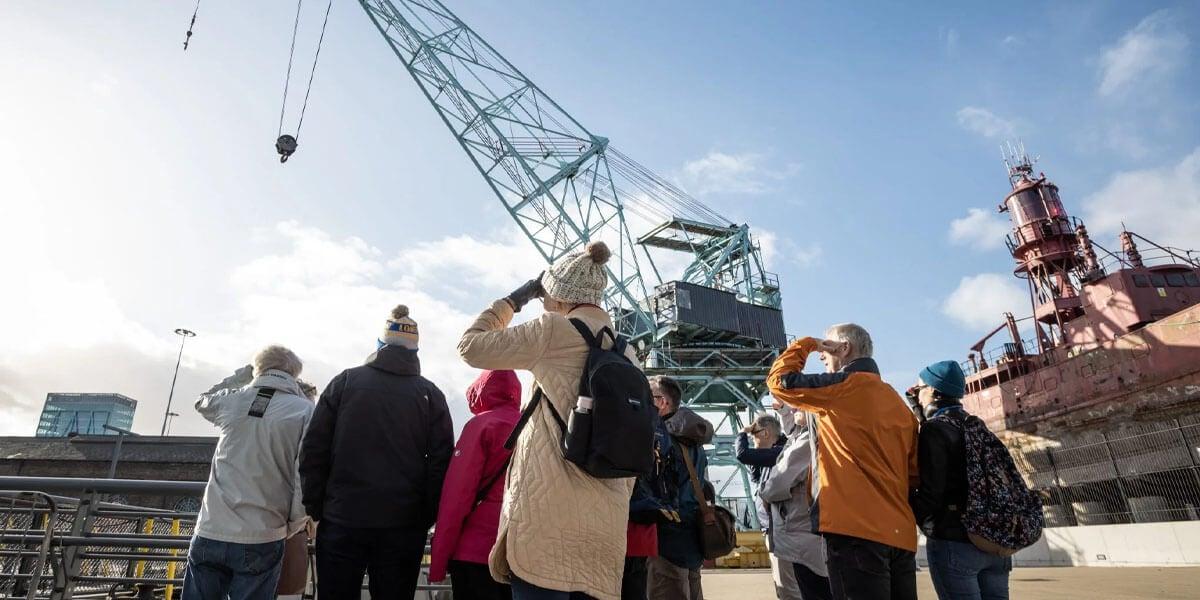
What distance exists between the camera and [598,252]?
219 centimetres

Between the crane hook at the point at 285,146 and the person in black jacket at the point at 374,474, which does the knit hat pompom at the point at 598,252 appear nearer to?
the person in black jacket at the point at 374,474

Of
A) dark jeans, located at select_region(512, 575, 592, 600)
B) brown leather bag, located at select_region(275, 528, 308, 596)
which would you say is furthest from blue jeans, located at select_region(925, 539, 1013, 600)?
brown leather bag, located at select_region(275, 528, 308, 596)

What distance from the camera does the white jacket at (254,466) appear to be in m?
2.68

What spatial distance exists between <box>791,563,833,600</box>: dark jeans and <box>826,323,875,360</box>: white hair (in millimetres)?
1298

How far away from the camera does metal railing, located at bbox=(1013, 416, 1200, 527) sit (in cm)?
1593

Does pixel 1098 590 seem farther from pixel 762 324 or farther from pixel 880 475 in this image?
pixel 762 324

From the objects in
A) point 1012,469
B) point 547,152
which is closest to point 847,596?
point 1012,469

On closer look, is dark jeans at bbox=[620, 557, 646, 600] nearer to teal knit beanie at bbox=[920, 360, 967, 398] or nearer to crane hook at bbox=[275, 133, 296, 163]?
teal knit beanie at bbox=[920, 360, 967, 398]

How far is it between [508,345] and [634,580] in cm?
109

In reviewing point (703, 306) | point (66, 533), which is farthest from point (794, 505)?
point (703, 306)

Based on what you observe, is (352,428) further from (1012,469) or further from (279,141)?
(279,141)

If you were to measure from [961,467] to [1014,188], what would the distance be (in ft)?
115

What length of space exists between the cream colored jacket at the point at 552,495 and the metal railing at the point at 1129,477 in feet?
60.2

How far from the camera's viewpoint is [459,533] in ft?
7.14
